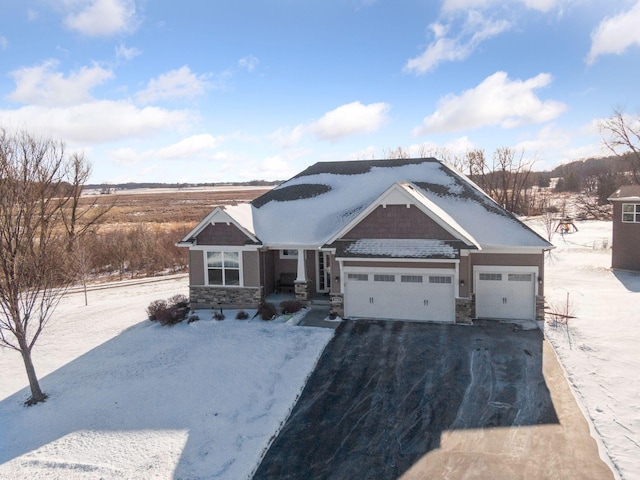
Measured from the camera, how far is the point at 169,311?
18359 millimetres

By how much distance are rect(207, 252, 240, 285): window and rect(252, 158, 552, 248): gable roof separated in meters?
1.56

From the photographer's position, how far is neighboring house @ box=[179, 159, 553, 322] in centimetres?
1650

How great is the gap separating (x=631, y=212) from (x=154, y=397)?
26303 millimetres

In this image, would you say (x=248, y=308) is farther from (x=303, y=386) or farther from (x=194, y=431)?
(x=194, y=431)

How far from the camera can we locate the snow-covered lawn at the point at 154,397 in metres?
9.71

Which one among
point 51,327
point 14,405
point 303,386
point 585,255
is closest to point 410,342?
point 303,386

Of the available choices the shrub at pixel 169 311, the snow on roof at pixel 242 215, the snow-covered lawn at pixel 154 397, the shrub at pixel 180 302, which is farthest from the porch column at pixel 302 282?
the shrub at pixel 180 302

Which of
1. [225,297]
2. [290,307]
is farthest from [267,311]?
[225,297]

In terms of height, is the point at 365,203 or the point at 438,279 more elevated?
the point at 365,203

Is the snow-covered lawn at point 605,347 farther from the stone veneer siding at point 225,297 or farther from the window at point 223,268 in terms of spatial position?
the window at point 223,268

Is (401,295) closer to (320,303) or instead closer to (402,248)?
(402,248)

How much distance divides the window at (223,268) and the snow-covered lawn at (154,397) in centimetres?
168

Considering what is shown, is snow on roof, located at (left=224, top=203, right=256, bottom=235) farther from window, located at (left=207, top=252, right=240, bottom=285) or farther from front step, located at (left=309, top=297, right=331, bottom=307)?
front step, located at (left=309, top=297, right=331, bottom=307)

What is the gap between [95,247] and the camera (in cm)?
3419
